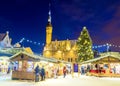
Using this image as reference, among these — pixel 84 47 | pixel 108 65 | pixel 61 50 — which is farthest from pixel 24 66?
pixel 61 50

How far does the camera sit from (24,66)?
92.6ft

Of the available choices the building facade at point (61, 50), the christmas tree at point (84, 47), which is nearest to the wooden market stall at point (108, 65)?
the christmas tree at point (84, 47)

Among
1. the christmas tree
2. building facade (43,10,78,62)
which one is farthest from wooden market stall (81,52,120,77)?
building facade (43,10,78,62)

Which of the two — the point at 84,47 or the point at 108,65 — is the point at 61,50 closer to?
the point at 84,47

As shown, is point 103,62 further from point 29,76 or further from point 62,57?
point 62,57

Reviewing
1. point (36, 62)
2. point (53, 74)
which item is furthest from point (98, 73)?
point (36, 62)

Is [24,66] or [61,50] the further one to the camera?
[61,50]

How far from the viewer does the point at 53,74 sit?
36438 mm

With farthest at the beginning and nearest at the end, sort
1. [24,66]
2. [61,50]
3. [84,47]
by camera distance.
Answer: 1. [61,50]
2. [84,47]
3. [24,66]

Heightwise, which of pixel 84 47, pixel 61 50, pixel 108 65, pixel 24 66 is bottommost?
pixel 24 66

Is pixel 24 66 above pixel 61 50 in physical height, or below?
below

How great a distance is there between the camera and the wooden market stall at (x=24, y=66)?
91.2ft

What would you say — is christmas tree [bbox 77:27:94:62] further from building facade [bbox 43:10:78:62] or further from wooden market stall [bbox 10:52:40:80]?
wooden market stall [bbox 10:52:40:80]

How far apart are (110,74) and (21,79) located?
50.5ft
